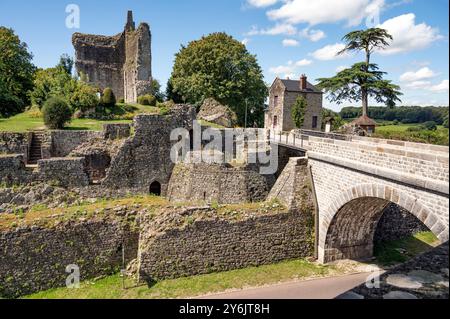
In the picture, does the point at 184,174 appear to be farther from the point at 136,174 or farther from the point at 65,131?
the point at 65,131

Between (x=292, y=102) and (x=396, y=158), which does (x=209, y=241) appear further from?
(x=292, y=102)

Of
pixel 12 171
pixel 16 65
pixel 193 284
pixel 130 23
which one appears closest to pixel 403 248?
pixel 193 284

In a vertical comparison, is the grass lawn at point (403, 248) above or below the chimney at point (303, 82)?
below

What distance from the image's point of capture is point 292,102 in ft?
91.2

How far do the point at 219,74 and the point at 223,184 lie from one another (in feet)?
59.4

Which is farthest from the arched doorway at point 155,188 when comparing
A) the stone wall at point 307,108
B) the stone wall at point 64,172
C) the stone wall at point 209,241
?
the stone wall at point 307,108

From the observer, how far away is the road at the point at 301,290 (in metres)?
11.4

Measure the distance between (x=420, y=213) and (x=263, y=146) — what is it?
28.6ft

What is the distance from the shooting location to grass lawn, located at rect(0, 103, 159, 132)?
697 inches

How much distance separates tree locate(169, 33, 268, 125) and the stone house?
3.39 m

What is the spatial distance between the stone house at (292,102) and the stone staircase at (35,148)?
18.1 metres

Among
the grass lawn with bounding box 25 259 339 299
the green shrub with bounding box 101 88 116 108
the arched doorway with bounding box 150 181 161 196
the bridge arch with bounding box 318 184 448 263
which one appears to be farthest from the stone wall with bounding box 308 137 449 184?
the green shrub with bounding box 101 88 116 108

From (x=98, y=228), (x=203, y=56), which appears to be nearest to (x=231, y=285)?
(x=98, y=228)

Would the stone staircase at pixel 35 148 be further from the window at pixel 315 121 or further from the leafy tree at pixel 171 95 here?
the window at pixel 315 121
